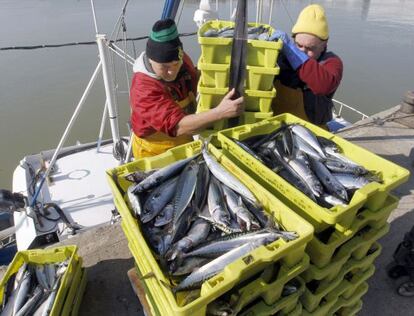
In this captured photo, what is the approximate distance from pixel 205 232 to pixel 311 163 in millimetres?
778

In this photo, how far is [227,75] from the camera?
2.42 metres

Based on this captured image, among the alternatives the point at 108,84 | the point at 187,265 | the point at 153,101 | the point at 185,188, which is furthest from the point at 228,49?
the point at 108,84

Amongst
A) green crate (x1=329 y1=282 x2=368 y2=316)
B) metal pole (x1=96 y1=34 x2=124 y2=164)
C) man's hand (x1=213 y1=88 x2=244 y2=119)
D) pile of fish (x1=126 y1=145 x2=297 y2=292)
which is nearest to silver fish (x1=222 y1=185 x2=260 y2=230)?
pile of fish (x1=126 y1=145 x2=297 y2=292)

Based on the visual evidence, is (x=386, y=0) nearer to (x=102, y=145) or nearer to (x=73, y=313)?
(x=102, y=145)

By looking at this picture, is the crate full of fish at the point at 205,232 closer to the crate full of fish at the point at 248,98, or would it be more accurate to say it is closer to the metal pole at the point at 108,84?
the crate full of fish at the point at 248,98

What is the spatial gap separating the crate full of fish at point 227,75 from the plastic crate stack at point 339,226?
484 millimetres

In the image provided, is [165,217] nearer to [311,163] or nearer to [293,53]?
[311,163]

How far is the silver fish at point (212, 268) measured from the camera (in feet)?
4.22

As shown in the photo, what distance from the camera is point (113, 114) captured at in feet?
16.5

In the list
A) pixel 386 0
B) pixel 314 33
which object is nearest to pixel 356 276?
pixel 314 33

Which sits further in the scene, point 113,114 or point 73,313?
point 113,114

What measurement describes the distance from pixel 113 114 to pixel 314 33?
10.9ft

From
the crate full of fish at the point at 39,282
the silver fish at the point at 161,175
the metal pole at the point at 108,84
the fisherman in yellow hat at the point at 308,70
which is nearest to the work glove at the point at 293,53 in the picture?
the fisherman in yellow hat at the point at 308,70

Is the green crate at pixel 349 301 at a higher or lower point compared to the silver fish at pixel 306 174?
lower
